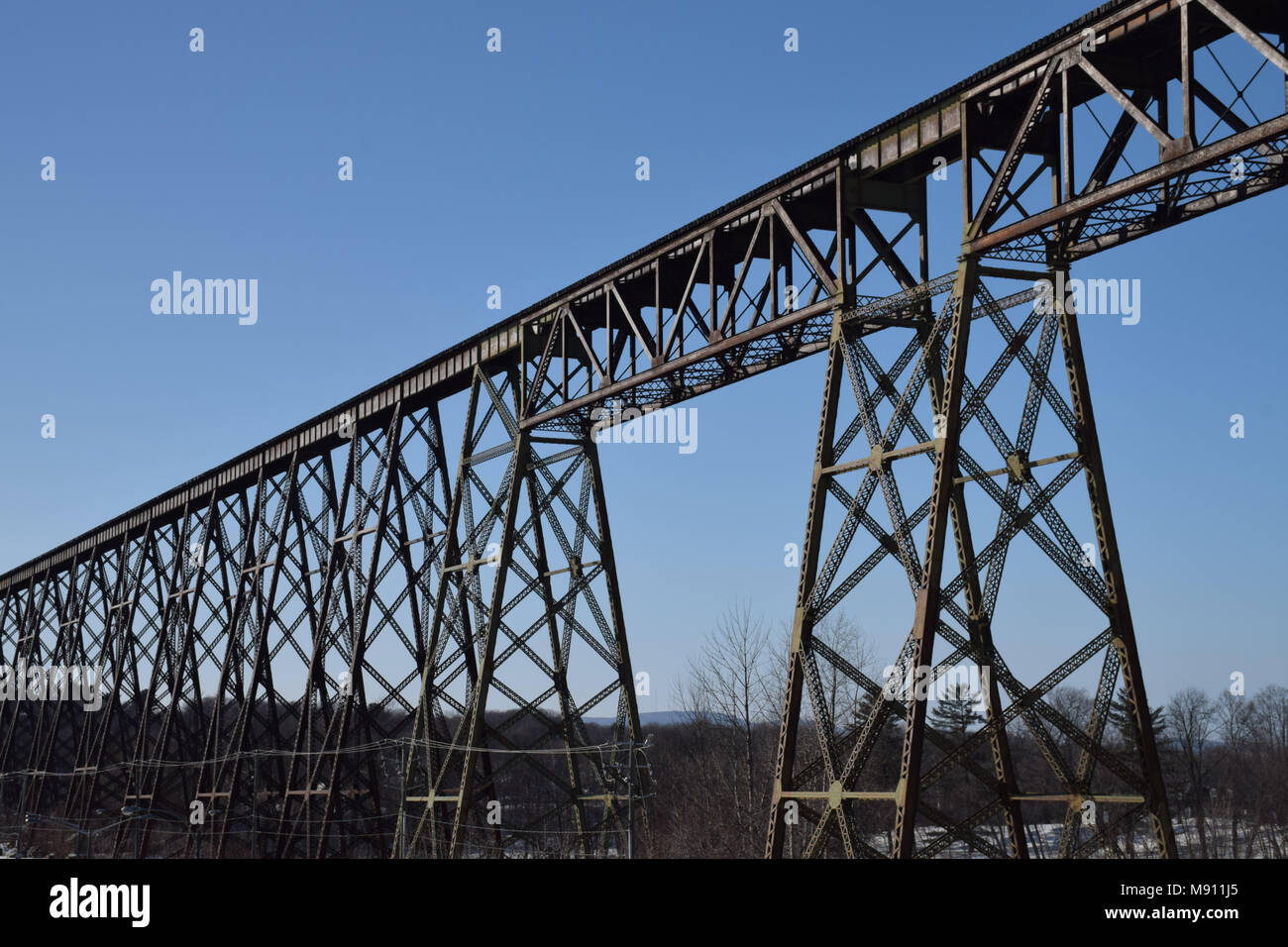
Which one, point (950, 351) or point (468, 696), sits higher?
point (950, 351)

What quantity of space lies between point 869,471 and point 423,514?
13.3 metres

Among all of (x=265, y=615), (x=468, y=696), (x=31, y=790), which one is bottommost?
(x=31, y=790)

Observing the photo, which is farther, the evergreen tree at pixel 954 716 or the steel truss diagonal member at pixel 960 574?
the evergreen tree at pixel 954 716

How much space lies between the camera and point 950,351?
1350 centimetres

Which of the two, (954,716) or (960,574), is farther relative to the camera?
(954,716)

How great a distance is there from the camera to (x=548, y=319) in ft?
72.4

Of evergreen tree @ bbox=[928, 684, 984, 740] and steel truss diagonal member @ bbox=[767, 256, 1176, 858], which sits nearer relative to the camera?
steel truss diagonal member @ bbox=[767, 256, 1176, 858]

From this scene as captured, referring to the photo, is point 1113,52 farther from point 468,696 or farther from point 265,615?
point 265,615
